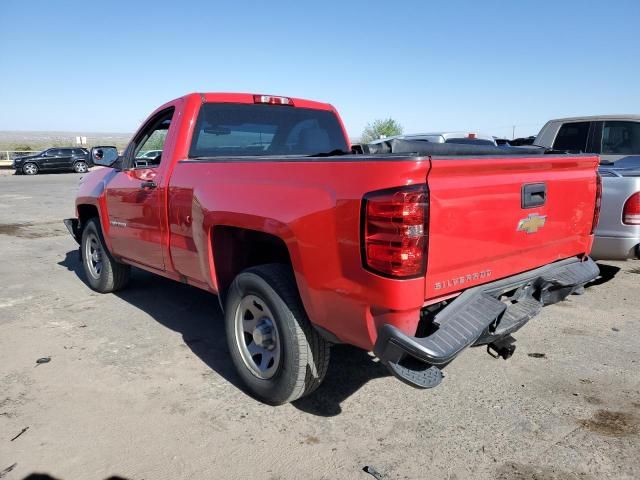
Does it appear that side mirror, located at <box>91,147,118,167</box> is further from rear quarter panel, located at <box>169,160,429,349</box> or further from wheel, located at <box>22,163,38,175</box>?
wheel, located at <box>22,163,38,175</box>

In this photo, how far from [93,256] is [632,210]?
5.74 m

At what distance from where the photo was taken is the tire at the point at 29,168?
3200cm

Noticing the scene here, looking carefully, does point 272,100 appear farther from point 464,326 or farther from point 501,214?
point 464,326

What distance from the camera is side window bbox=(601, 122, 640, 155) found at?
7.14 metres

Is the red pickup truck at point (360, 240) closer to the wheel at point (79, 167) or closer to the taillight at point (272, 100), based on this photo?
the taillight at point (272, 100)

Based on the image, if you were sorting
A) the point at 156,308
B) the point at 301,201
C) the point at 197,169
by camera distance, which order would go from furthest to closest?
the point at 156,308 < the point at 197,169 < the point at 301,201

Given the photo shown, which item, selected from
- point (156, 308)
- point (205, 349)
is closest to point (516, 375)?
point (205, 349)

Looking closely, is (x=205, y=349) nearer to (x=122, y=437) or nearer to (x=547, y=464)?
(x=122, y=437)

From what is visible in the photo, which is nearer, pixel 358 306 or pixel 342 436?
pixel 358 306

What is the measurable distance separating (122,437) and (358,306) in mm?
1598

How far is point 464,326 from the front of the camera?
8.13 ft

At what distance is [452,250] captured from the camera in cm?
247

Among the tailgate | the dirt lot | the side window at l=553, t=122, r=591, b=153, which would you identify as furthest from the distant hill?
the tailgate

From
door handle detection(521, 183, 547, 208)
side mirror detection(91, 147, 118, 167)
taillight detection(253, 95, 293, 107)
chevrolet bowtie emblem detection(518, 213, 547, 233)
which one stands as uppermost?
taillight detection(253, 95, 293, 107)
